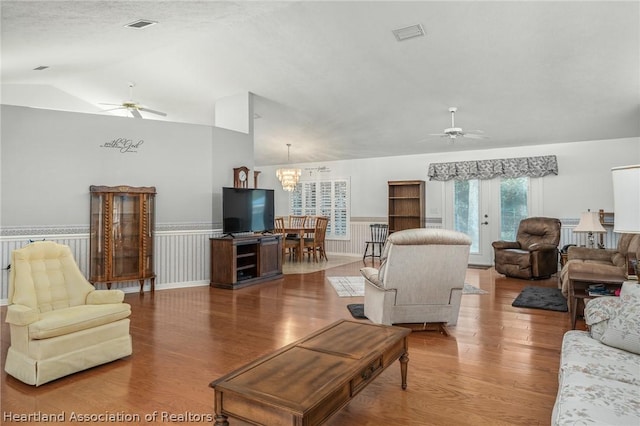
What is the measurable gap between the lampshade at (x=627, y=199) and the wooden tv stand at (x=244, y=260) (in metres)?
4.83

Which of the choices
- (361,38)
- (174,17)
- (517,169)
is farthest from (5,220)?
(517,169)

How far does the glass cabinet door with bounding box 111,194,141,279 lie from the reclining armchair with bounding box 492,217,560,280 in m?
5.86

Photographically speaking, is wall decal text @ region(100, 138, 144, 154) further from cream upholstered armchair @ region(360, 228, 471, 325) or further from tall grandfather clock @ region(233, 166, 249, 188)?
cream upholstered armchair @ region(360, 228, 471, 325)

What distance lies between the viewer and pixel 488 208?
27.4 feet

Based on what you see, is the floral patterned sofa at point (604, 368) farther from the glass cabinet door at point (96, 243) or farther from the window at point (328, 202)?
the window at point (328, 202)

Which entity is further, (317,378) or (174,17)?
(174,17)

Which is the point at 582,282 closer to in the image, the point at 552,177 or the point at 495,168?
the point at 552,177

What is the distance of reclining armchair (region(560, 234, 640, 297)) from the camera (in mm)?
4098

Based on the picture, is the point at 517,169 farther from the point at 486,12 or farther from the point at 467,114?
the point at 486,12

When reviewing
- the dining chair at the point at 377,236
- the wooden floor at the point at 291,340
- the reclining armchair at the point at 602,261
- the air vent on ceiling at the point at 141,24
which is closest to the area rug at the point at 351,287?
the wooden floor at the point at 291,340

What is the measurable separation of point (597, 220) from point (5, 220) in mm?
8494

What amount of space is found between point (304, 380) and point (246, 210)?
15.5 ft

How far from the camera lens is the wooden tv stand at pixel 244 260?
5930 millimetres

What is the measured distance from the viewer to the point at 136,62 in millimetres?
5957
